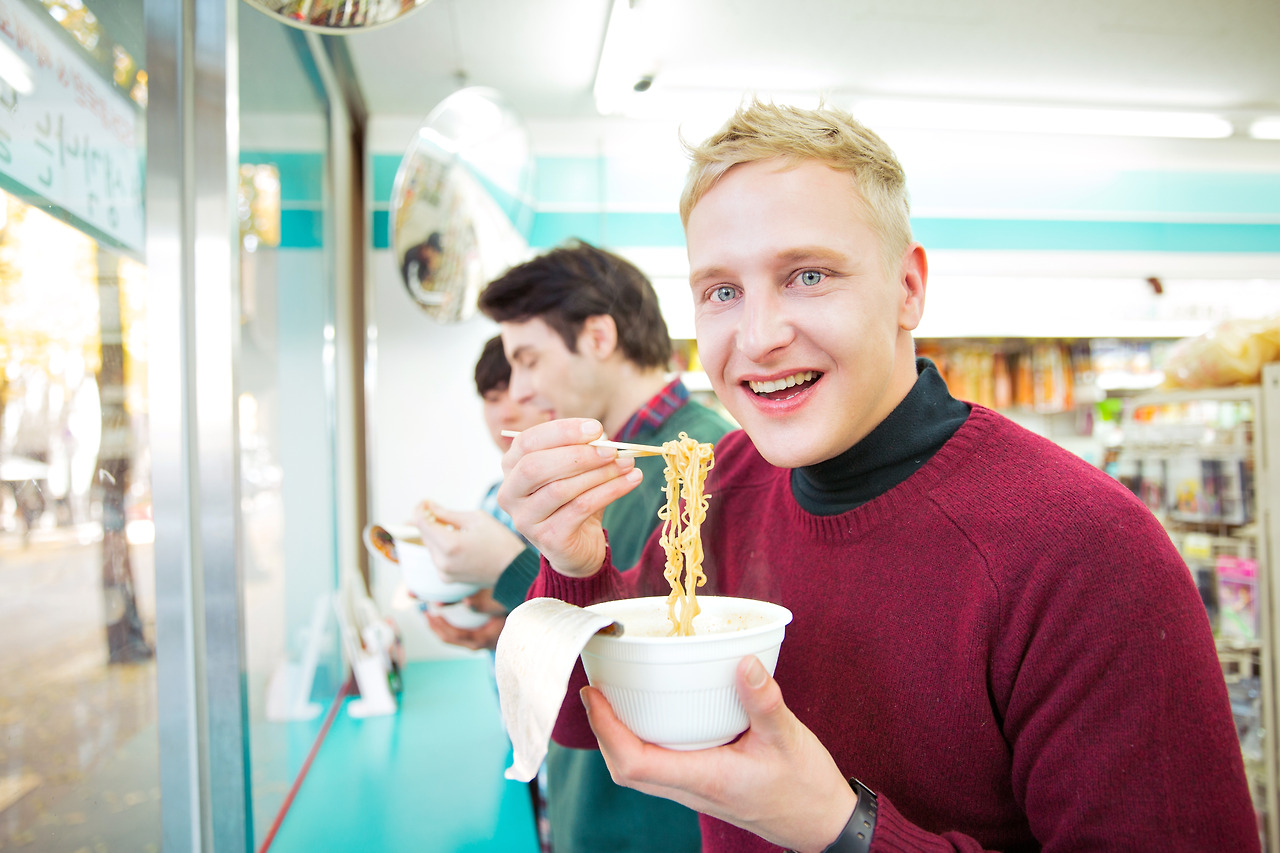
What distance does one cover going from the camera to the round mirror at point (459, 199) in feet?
9.27

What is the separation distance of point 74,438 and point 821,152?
1.05 m

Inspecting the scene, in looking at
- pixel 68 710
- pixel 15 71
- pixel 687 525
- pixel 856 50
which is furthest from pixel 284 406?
pixel 856 50

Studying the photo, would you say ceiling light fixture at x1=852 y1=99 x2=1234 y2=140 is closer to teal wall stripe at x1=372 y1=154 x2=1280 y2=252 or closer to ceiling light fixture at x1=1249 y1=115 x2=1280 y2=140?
ceiling light fixture at x1=1249 y1=115 x2=1280 y2=140

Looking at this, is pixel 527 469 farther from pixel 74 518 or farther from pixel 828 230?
pixel 74 518

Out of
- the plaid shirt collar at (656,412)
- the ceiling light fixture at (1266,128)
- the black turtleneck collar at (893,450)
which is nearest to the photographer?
the black turtleneck collar at (893,450)

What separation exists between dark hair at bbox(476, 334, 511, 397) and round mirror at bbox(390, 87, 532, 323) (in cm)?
83

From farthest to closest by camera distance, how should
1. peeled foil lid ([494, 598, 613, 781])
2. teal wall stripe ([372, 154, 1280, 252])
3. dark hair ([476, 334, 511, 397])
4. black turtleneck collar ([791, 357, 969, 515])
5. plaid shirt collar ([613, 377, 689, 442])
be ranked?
teal wall stripe ([372, 154, 1280, 252]) < dark hair ([476, 334, 511, 397]) < plaid shirt collar ([613, 377, 689, 442]) < black turtleneck collar ([791, 357, 969, 515]) < peeled foil lid ([494, 598, 613, 781])

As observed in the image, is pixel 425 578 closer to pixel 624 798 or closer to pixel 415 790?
pixel 624 798

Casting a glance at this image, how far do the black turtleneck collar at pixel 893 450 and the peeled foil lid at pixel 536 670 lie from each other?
1.41 ft

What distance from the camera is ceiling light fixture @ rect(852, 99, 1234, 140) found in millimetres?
3828

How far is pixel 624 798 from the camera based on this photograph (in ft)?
4.79

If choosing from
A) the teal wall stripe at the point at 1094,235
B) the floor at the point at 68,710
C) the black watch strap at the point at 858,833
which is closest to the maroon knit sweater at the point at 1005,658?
the black watch strap at the point at 858,833

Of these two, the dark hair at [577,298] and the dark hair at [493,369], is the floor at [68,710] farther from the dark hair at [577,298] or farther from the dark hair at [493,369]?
the dark hair at [493,369]

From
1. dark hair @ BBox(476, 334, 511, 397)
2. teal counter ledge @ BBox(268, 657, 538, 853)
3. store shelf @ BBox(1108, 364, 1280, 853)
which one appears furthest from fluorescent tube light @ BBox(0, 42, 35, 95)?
store shelf @ BBox(1108, 364, 1280, 853)
